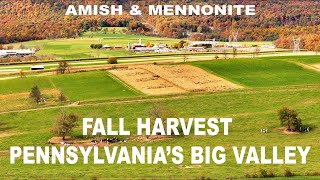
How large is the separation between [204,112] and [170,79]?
70.5 ft

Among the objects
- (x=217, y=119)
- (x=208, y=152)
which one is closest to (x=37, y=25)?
(x=217, y=119)

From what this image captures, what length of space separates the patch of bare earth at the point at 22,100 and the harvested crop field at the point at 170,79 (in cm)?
1117

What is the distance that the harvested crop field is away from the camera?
9811 cm

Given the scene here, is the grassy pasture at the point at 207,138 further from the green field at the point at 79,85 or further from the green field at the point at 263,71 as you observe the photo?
the green field at the point at 79,85

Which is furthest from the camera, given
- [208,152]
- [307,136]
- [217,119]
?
[217,119]

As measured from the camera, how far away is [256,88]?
98375mm

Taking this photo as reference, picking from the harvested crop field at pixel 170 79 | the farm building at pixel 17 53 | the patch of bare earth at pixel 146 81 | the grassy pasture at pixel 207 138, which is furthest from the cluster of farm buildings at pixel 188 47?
the grassy pasture at pixel 207 138

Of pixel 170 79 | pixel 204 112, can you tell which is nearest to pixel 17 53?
pixel 170 79

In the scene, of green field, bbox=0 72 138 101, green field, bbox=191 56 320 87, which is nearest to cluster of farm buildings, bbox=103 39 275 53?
green field, bbox=191 56 320 87

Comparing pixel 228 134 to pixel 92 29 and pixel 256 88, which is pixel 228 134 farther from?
pixel 92 29

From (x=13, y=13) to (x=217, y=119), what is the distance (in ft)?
421

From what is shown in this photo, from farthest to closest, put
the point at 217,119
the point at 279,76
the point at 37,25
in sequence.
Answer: the point at 37,25 < the point at 279,76 < the point at 217,119

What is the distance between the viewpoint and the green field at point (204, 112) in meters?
57.7

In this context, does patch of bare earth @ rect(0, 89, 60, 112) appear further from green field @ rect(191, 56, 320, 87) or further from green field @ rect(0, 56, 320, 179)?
green field @ rect(191, 56, 320, 87)
